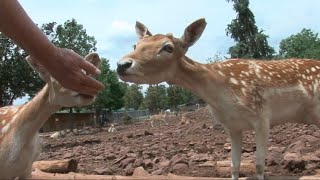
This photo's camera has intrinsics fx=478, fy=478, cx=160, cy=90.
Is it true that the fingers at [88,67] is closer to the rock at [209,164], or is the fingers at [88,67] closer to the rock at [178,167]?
the rock at [209,164]

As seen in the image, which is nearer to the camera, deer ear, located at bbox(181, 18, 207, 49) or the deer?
the deer

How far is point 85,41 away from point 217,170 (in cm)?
2826

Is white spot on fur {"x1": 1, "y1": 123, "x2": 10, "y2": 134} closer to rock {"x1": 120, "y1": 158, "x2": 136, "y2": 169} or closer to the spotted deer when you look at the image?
the spotted deer

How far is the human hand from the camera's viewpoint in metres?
2.29

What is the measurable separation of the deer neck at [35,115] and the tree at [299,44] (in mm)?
57427

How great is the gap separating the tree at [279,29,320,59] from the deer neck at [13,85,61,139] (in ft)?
188

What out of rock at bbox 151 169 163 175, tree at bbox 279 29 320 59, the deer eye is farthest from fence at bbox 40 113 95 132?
the deer eye

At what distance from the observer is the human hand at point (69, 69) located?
7.53ft

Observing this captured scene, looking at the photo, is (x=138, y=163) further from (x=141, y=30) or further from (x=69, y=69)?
(x=69, y=69)

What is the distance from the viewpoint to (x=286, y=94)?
659cm

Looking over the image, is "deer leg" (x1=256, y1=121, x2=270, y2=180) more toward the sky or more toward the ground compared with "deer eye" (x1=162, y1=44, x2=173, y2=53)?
more toward the ground

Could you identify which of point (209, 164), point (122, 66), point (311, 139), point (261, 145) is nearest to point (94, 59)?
point (122, 66)

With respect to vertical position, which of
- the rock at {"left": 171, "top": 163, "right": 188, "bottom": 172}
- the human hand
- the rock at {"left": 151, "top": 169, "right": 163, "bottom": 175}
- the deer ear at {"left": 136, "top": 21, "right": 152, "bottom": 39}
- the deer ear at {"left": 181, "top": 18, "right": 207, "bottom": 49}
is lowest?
the rock at {"left": 151, "top": 169, "right": 163, "bottom": 175}

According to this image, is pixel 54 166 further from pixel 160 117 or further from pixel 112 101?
pixel 112 101
